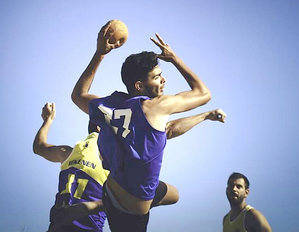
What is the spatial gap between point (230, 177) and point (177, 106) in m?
5.70

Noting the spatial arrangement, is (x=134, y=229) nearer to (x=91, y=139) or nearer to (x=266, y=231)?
(x=91, y=139)

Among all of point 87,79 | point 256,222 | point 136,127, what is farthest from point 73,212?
point 256,222

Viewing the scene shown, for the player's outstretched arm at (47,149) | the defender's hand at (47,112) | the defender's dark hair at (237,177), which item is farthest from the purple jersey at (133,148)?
the defender's dark hair at (237,177)

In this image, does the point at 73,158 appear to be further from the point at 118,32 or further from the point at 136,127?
the point at 118,32

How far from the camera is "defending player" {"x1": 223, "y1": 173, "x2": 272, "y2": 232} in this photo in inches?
264

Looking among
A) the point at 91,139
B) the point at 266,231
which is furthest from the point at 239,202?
the point at 91,139

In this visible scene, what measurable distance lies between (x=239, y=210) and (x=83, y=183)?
5.09 meters

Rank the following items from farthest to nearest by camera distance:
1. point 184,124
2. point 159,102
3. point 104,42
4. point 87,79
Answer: point 184,124 → point 104,42 → point 87,79 → point 159,102

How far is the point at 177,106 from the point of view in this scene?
2.76m

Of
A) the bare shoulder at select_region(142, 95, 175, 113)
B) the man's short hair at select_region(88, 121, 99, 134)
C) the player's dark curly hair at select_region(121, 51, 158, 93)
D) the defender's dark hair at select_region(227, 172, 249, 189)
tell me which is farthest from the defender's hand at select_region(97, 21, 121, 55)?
the defender's dark hair at select_region(227, 172, 249, 189)

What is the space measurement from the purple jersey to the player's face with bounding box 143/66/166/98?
25 cm

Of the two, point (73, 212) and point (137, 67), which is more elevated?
point (137, 67)

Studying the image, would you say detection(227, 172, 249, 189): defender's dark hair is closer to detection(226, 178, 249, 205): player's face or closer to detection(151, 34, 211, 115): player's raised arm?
detection(226, 178, 249, 205): player's face

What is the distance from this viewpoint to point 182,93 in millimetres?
2904
